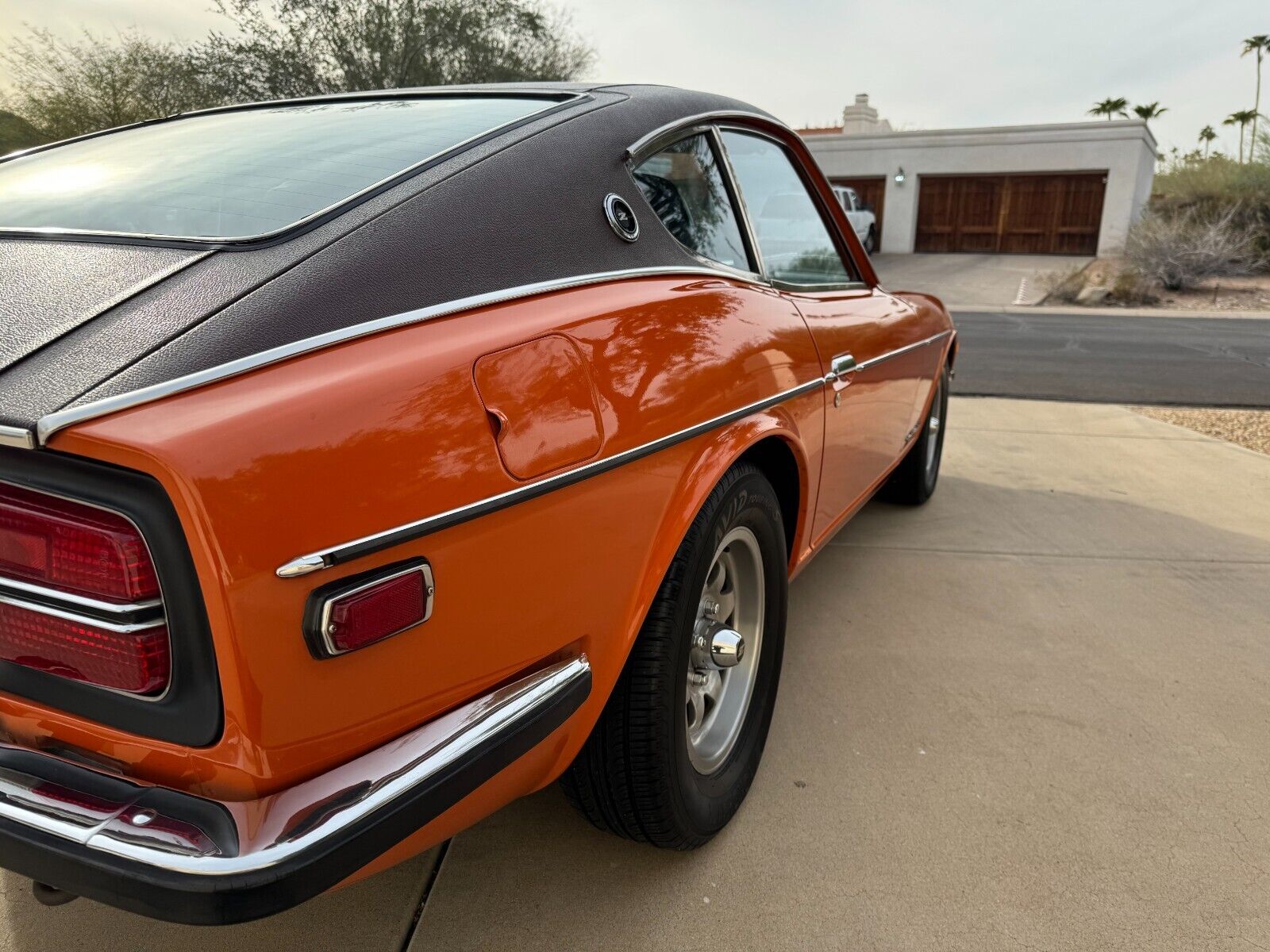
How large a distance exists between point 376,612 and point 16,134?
47.0 feet

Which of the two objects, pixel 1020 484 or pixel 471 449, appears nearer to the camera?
pixel 471 449

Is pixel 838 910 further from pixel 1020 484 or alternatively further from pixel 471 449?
pixel 1020 484

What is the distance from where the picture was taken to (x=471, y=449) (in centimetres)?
122

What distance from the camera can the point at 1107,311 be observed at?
15.0 metres

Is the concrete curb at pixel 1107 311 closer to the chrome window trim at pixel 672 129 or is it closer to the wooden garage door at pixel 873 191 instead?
the wooden garage door at pixel 873 191

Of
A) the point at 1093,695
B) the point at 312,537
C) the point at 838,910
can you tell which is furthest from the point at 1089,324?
the point at 312,537

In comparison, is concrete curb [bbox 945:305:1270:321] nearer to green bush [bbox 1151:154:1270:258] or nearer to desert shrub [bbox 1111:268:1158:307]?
desert shrub [bbox 1111:268:1158:307]

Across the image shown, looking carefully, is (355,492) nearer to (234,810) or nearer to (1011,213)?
(234,810)

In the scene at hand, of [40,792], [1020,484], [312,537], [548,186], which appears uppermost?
[548,186]

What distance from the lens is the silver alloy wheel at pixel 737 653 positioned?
Result: 201 centimetres

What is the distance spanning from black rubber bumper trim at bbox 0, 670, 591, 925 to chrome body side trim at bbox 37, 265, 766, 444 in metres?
0.51

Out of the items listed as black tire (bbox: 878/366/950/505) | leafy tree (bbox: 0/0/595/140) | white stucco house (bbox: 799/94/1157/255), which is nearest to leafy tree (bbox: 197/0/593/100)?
leafy tree (bbox: 0/0/595/140)

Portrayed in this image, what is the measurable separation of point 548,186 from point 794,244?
132 cm

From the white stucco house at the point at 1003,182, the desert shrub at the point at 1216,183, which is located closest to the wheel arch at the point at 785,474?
the white stucco house at the point at 1003,182
